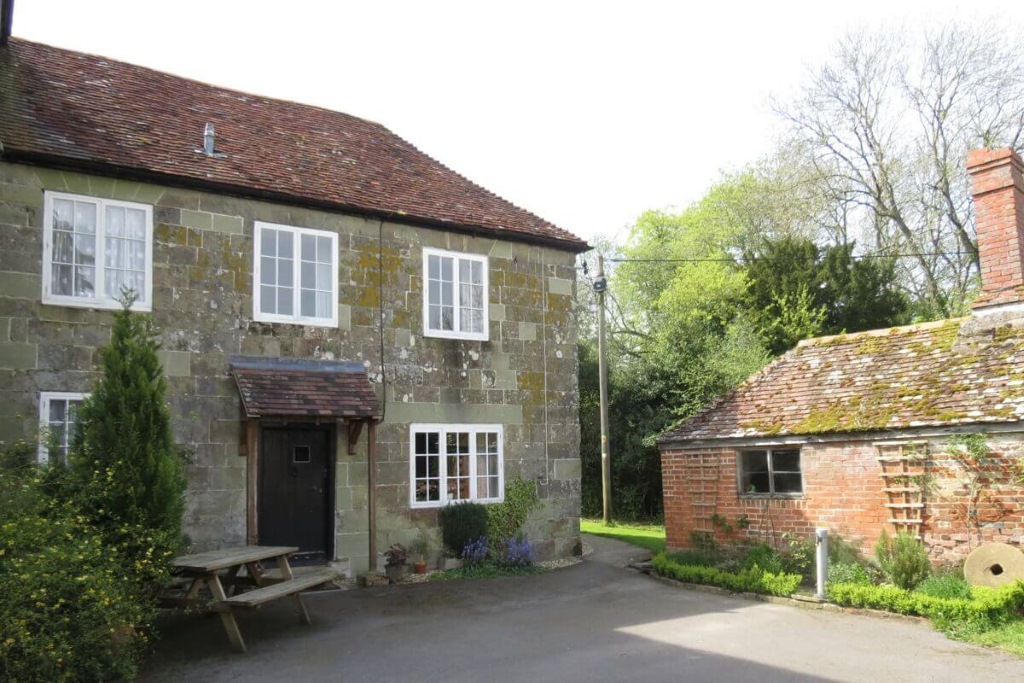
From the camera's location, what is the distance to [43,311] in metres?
10.8

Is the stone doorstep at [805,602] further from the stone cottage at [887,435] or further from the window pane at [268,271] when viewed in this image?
the window pane at [268,271]

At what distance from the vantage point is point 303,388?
40.1ft

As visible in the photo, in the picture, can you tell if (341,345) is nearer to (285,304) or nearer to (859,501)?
(285,304)

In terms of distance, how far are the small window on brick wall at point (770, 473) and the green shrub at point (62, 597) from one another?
8.95 meters

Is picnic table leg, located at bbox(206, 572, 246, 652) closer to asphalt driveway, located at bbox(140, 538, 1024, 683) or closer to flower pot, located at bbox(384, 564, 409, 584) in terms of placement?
asphalt driveway, located at bbox(140, 538, 1024, 683)

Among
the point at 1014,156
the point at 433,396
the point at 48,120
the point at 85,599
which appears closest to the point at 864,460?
the point at 1014,156

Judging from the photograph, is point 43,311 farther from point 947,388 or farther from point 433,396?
point 947,388

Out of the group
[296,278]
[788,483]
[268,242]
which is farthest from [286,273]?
[788,483]

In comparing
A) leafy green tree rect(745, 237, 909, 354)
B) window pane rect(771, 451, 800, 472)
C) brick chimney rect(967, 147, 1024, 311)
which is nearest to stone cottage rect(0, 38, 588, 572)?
window pane rect(771, 451, 800, 472)

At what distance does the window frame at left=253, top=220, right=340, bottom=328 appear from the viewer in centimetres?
1248

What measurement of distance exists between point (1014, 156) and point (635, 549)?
9812 millimetres

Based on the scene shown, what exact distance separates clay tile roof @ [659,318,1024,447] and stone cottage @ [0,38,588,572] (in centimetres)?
338

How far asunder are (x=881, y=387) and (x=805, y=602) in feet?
12.1

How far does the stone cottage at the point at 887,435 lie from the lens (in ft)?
34.9
